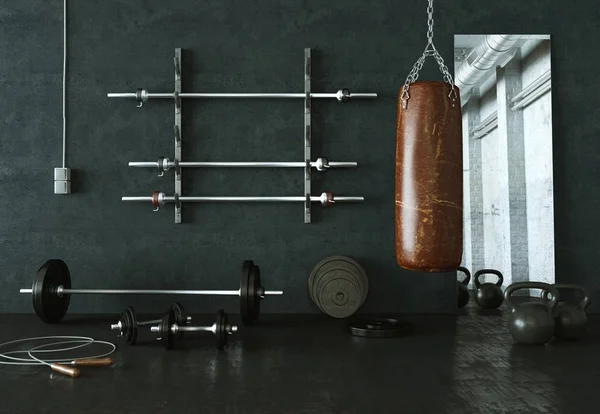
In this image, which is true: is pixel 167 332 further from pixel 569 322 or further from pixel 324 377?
pixel 569 322

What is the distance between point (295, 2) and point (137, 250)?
6.22ft

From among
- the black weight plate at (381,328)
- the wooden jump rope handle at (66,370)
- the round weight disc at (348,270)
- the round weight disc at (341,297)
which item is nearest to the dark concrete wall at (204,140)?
the round weight disc at (348,270)

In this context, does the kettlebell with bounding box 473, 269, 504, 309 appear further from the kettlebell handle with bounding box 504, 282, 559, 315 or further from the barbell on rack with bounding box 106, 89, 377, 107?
the barbell on rack with bounding box 106, 89, 377, 107

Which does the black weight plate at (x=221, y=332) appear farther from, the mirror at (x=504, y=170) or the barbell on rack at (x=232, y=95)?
the mirror at (x=504, y=170)

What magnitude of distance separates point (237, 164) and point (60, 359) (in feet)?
5.38

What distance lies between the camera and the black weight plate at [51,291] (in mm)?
3615

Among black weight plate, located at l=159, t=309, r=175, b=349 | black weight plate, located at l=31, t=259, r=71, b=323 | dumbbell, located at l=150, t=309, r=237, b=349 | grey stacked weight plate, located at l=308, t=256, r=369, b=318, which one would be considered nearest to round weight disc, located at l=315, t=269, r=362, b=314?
grey stacked weight plate, located at l=308, t=256, r=369, b=318

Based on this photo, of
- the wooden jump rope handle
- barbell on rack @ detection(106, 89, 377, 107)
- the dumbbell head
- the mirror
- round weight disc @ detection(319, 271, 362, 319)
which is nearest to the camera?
the wooden jump rope handle

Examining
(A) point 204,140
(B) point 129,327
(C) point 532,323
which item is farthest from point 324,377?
(A) point 204,140

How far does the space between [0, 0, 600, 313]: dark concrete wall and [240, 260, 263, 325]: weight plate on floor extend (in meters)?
0.52

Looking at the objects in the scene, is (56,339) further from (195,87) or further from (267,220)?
(195,87)

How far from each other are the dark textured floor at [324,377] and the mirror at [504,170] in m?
0.63

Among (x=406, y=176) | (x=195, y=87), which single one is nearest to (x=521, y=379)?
(x=406, y=176)

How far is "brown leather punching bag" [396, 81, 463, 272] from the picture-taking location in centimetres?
312
